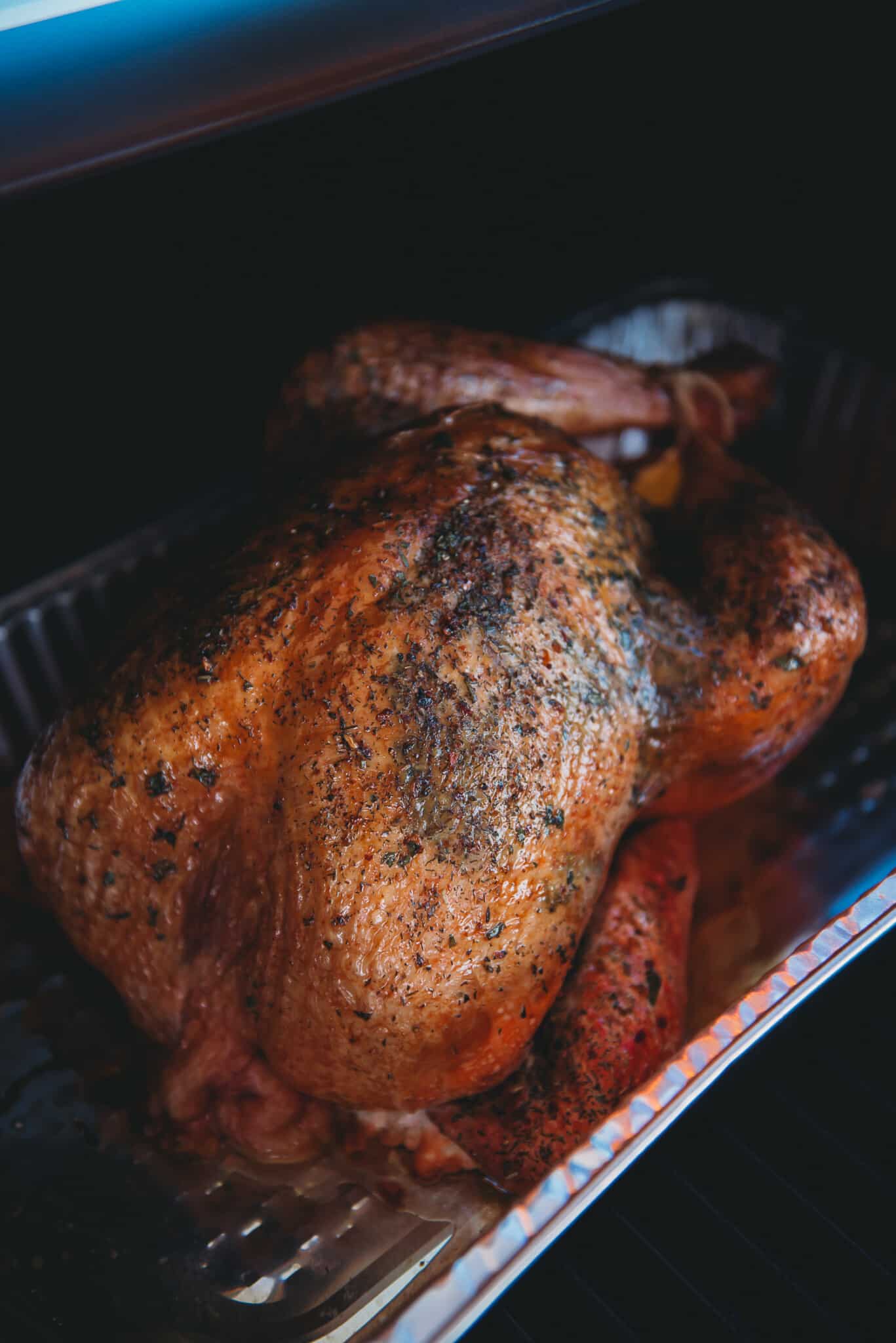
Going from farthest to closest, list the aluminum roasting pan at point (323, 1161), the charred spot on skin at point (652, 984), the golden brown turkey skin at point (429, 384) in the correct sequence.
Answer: the golden brown turkey skin at point (429, 384) → the charred spot on skin at point (652, 984) → the aluminum roasting pan at point (323, 1161)

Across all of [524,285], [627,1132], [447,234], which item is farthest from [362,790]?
[524,285]

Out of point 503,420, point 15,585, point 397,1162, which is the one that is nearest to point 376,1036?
point 397,1162

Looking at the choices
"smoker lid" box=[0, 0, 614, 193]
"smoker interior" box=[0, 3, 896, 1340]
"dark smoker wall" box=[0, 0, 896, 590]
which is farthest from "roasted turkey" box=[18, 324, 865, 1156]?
"dark smoker wall" box=[0, 0, 896, 590]

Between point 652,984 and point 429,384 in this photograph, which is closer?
point 652,984

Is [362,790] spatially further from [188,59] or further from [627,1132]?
[188,59]

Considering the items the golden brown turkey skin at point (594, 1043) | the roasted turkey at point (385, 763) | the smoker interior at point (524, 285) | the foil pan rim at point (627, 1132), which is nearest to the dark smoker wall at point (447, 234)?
the smoker interior at point (524, 285)

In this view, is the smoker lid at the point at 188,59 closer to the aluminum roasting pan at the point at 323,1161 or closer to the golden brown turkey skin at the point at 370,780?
the golden brown turkey skin at the point at 370,780
